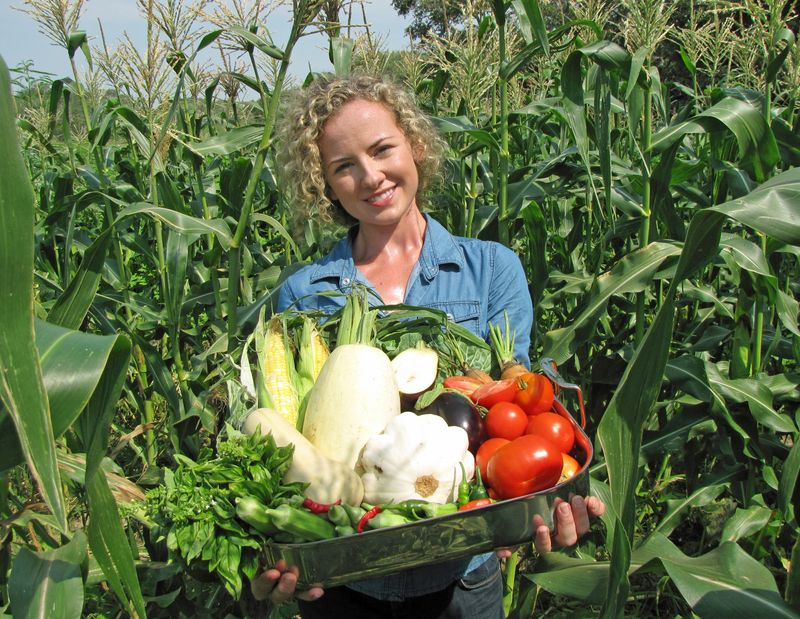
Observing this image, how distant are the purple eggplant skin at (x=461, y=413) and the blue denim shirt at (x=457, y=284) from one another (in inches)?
22.4

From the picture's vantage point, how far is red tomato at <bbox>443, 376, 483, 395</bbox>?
2.04 meters

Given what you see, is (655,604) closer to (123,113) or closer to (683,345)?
(683,345)

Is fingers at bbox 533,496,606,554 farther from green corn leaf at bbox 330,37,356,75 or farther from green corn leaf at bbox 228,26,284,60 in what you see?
green corn leaf at bbox 330,37,356,75

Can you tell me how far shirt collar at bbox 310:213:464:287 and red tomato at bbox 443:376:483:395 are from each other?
646 millimetres

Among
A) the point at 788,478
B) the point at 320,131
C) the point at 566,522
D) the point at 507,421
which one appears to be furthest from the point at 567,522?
the point at 320,131

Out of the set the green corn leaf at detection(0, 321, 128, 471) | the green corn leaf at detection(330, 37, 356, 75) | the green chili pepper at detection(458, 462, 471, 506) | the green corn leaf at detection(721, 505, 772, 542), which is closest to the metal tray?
the green chili pepper at detection(458, 462, 471, 506)

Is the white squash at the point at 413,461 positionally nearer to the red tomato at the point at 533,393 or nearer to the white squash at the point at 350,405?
the white squash at the point at 350,405

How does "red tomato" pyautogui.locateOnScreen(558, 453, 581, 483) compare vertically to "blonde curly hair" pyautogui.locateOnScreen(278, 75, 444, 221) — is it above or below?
below

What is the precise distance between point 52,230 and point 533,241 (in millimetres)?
2539

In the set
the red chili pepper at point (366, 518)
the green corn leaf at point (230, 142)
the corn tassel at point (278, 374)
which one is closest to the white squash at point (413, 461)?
the red chili pepper at point (366, 518)

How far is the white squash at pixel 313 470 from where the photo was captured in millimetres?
1688

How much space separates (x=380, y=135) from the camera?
251cm

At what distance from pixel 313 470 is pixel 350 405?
19cm

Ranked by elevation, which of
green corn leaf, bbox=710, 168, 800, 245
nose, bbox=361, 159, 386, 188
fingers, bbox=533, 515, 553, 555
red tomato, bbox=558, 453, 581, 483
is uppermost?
nose, bbox=361, 159, 386, 188
